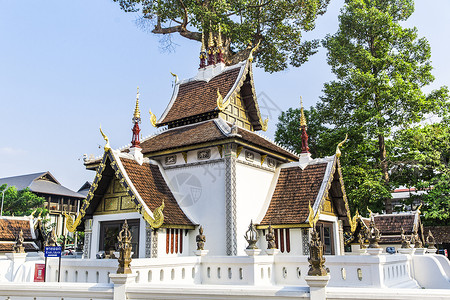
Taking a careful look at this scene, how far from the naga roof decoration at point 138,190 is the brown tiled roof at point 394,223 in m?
16.8

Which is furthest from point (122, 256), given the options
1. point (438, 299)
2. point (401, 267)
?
point (401, 267)

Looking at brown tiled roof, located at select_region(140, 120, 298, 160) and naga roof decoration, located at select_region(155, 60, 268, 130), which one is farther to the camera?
naga roof decoration, located at select_region(155, 60, 268, 130)

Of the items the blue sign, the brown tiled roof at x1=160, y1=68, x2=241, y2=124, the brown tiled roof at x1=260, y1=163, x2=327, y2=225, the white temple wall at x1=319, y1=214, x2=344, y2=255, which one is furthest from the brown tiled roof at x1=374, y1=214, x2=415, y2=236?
the blue sign

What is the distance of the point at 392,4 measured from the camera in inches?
1153

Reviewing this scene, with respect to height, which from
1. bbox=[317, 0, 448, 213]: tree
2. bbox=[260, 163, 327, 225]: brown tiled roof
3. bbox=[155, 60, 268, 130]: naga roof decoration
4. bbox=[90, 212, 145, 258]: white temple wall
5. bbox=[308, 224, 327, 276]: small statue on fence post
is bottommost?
bbox=[308, 224, 327, 276]: small statue on fence post

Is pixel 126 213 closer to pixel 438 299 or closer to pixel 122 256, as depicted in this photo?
pixel 122 256

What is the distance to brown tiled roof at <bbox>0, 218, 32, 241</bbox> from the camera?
2164 cm

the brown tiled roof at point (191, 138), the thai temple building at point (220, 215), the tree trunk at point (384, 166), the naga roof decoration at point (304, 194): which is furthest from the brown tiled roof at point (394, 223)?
the brown tiled roof at point (191, 138)

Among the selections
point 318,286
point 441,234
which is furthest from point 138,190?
point 441,234

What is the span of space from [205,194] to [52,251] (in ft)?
20.0

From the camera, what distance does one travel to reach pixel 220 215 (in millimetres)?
14070

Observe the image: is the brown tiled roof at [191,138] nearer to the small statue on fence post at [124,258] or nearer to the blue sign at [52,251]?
the blue sign at [52,251]

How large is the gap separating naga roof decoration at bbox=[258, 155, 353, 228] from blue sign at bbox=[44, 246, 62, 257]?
23.2 feet

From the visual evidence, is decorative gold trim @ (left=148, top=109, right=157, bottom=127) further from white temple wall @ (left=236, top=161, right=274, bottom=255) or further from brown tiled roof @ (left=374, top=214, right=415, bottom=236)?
brown tiled roof @ (left=374, top=214, right=415, bottom=236)
